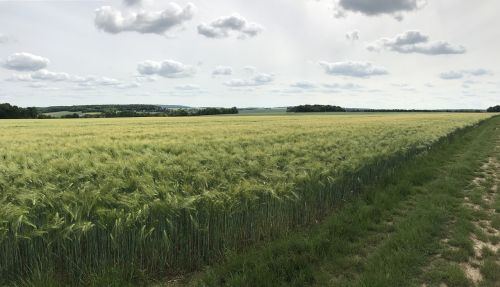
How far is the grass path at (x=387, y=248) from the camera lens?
5121mm

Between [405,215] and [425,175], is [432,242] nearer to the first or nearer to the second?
[405,215]

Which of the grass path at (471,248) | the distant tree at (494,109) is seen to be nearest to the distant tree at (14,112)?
the grass path at (471,248)

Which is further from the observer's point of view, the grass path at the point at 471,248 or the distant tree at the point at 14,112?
the distant tree at the point at 14,112

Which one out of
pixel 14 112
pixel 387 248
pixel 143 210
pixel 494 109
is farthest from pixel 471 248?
pixel 494 109

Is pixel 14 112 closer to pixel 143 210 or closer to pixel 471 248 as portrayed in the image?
pixel 143 210

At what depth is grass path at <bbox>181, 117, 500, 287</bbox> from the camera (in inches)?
202

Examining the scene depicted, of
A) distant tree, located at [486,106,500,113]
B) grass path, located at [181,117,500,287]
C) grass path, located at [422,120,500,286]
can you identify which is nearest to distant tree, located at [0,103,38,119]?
grass path, located at [181,117,500,287]

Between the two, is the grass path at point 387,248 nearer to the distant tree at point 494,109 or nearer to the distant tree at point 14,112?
the distant tree at point 14,112

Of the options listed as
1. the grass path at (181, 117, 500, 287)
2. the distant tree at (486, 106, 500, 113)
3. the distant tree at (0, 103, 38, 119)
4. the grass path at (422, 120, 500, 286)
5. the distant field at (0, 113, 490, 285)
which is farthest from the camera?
the distant tree at (486, 106, 500, 113)

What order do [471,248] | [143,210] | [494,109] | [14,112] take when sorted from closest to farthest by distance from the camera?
[143,210]
[471,248]
[14,112]
[494,109]

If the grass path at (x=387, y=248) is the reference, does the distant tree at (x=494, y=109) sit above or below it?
above

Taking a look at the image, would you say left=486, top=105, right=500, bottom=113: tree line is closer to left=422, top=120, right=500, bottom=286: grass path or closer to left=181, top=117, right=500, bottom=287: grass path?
left=422, top=120, right=500, bottom=286: grass path

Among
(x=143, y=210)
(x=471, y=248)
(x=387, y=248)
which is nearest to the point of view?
(x=143, y=210)

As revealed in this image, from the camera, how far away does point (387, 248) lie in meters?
6.10
